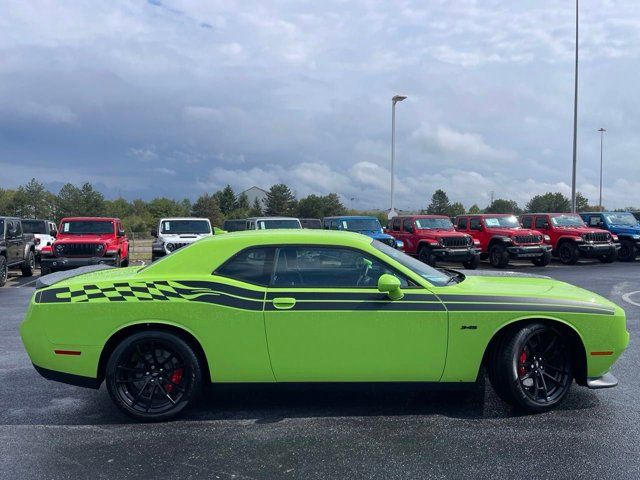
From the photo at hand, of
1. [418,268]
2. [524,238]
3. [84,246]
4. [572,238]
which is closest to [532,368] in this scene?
[418,268]

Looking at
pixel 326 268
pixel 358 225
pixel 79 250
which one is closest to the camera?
pixel 326 268

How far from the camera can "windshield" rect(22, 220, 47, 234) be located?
21.4 metres

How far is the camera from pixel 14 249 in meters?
14.6

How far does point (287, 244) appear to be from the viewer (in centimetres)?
454

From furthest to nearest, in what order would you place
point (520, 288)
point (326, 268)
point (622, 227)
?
1. point (622, 227)
2. point (520, 288)
3. point (326, 268)

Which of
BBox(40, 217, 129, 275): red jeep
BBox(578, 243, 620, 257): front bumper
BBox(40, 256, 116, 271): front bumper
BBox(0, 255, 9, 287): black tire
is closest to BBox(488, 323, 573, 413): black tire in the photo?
BBox(40, 256, 116, 271): front bumper

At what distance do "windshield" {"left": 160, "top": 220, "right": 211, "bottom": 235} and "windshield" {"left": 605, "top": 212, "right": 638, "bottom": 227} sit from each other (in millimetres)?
15296

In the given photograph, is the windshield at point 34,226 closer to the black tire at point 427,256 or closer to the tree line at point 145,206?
the black tire at point 427,256

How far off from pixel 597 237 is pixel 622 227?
2.83 meters

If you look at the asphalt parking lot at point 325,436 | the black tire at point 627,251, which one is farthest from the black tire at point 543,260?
the asphalt parking lot at point 325,436

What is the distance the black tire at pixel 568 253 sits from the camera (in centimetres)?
1909

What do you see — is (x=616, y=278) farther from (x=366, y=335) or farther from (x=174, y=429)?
(x=174, y=429)

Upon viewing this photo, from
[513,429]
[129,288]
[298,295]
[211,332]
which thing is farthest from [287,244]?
[513,429]

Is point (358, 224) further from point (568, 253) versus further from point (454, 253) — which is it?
point (568, 253)
